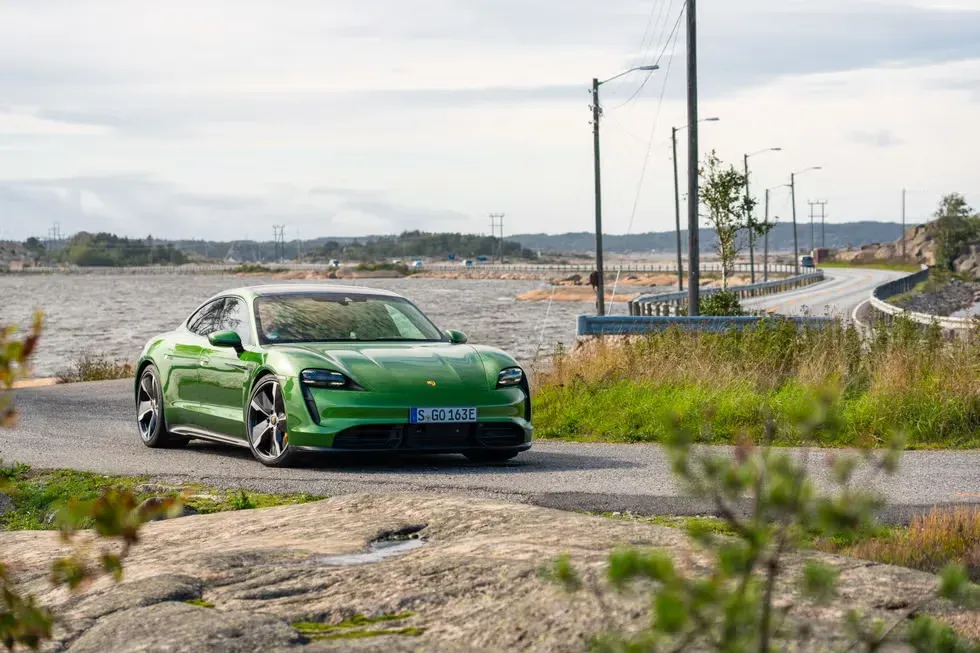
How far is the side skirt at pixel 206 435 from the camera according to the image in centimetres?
1227

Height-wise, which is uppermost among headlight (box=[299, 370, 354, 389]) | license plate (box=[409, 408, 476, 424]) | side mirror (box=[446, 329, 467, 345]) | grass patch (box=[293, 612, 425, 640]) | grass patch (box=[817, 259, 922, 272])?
side mirror (box=[446, 329, 467, 345])

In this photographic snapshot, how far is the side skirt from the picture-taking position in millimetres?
12273

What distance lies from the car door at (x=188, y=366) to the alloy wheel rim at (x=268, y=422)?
1.08 m

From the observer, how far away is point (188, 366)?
12914 millimetres

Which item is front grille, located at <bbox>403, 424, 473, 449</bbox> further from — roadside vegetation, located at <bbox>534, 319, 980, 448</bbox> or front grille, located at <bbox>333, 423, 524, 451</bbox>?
roadside vegetation, located at <bbox>534, 319, 980, 448</bbox>

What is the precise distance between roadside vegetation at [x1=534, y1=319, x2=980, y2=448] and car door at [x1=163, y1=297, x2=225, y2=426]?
4.21m

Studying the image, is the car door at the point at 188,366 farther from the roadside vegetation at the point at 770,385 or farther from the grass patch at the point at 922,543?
the grass patch at the point at 922,543

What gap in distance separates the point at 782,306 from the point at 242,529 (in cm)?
4874

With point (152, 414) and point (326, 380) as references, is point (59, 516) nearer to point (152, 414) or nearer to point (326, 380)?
point (326, 380)

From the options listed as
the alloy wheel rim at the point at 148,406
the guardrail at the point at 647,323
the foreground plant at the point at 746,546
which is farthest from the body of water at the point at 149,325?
the foreground plant at the point at 746,546

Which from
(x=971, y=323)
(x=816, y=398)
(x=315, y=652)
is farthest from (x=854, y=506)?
(x=971, y=323)

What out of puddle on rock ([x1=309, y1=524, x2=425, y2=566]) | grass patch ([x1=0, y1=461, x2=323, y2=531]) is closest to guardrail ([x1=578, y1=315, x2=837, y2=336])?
grass patch ([x1=0, y1=461, x2=323, y2=531])

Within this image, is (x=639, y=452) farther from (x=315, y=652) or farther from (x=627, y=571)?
(x=627, y=571)

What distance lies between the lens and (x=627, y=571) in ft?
7.94
